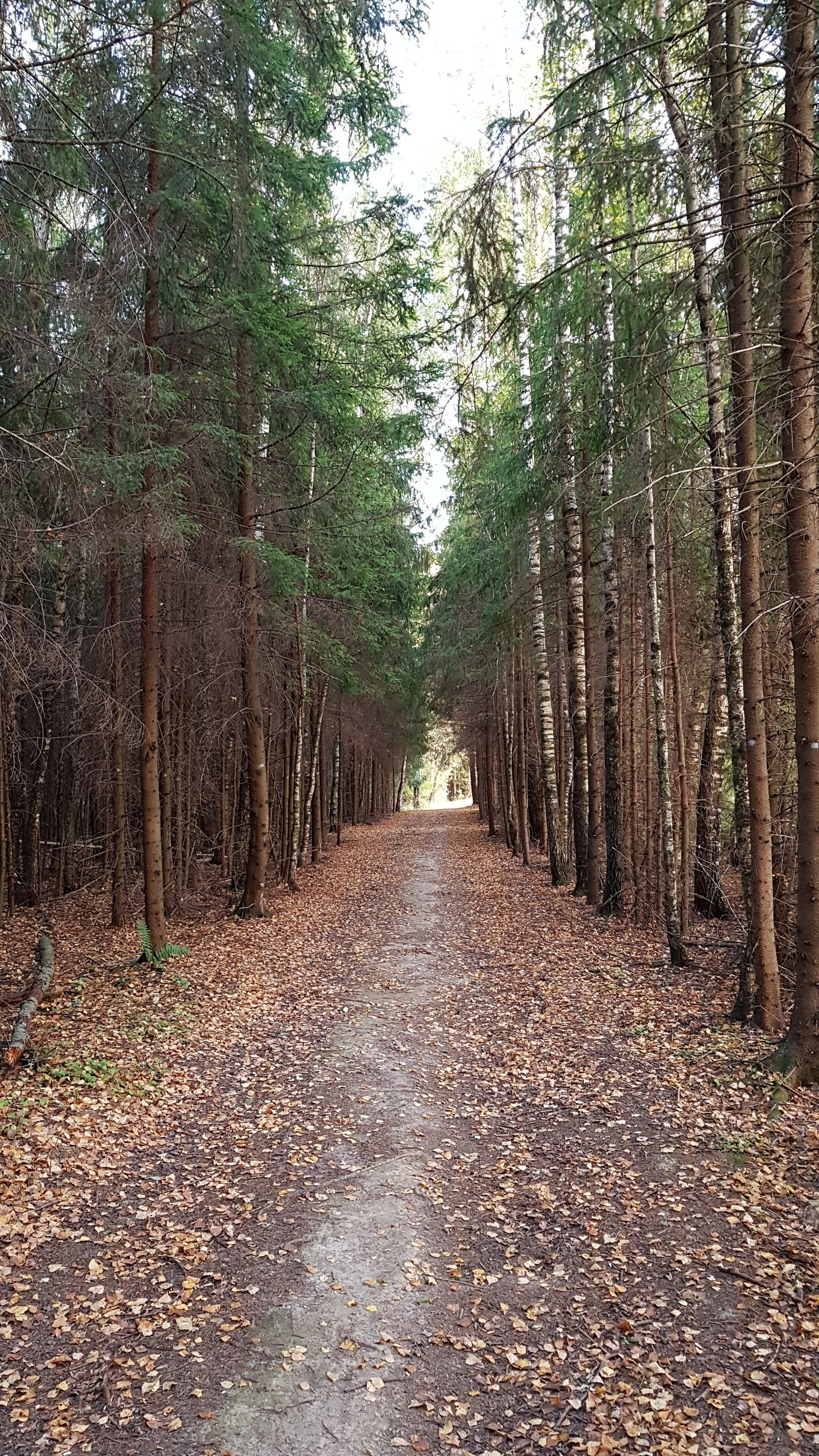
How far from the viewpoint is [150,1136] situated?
561 cm

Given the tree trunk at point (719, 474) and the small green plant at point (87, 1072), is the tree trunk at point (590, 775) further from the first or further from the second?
the small green plant at point (87, 1072)

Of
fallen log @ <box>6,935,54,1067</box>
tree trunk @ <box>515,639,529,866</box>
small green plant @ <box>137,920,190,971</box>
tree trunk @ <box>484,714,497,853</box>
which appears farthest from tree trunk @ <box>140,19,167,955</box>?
tree trunk @ <box>484,714,497,853</box>

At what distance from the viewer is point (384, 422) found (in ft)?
38.3

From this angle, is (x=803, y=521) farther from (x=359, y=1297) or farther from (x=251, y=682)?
(x=251, y=682)

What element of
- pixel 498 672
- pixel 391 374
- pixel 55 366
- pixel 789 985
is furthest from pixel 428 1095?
pixel 498 672

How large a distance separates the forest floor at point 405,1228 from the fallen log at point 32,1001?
196 millimetres

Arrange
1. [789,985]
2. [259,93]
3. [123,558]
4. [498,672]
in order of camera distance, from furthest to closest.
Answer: [498,672]
[123,558]
[259,93]
[789,985]

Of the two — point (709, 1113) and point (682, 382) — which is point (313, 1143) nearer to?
point (709, 1113)

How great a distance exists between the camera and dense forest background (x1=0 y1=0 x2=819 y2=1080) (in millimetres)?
5715

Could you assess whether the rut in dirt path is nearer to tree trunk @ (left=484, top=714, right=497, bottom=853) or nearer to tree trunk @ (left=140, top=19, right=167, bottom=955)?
tree trunk @ (left=140, top=19, right=167, bottom=955)

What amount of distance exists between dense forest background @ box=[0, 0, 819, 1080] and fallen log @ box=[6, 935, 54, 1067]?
1.25 m

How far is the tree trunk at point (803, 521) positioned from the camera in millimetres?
5211

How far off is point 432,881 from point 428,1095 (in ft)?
36.5

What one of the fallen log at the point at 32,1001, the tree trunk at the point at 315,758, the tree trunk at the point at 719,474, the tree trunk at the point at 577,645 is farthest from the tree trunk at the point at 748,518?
the tree trunk at the point at 315,758
